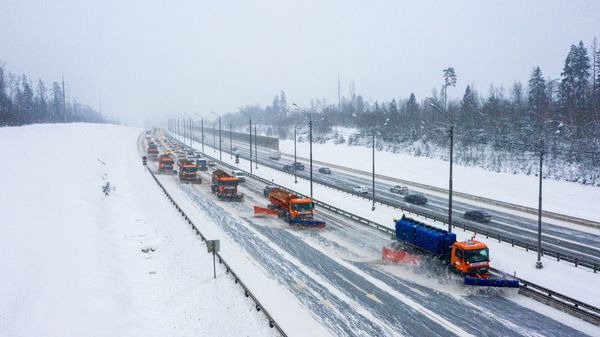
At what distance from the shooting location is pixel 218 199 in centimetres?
4131

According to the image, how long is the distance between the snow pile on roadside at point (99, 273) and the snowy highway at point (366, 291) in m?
3.28

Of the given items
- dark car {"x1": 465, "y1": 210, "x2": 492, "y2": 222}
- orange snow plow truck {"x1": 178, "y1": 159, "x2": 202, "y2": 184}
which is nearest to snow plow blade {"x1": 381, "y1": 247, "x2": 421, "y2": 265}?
dark car {"x1": 465, "y1": 210, "x2": 492, "y2": 222}

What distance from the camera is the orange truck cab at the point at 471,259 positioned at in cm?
1847

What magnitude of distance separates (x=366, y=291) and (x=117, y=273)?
559 inches

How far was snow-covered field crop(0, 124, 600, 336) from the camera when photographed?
14805 millimetres

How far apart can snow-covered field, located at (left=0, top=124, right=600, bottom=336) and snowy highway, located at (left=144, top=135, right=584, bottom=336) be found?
117cm

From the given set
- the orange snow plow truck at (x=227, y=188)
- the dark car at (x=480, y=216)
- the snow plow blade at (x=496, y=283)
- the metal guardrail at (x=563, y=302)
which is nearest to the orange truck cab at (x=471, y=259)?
the snow plow blade at (x=496, y=283)

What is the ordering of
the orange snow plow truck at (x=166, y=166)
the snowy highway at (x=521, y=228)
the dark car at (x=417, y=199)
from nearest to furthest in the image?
the snowy highway at (x=521, y=228), the dark car at (x=417, y=199), the orange snow plow truck at (x=166, y=166)

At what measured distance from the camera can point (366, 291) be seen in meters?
18.0

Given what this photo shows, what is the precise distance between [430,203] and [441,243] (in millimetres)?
22814

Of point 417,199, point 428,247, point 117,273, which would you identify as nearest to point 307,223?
point 428,247

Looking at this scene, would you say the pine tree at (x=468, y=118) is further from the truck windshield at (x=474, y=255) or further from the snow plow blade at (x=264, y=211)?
the truck windshield at (x=474, y=255)

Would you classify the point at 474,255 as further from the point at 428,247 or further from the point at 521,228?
the point at 521,228

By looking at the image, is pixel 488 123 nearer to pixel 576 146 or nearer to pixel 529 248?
pixel 576 146
